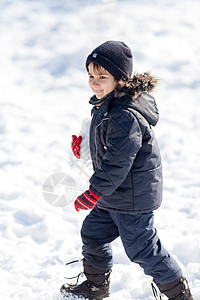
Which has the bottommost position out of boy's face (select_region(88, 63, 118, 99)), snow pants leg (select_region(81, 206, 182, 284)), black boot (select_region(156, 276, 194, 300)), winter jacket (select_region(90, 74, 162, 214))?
black boot (select_region(156, 276, 194, 300))

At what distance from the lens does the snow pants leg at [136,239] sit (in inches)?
80.0

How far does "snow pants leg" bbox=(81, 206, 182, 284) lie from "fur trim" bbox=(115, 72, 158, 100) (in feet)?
1.90

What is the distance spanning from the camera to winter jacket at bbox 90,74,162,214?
1.88 m

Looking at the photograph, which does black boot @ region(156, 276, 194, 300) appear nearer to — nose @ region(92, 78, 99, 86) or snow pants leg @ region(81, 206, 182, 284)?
snow pants leg @ region(81, 206, 182, 284)

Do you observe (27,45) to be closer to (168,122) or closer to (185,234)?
(168,122)

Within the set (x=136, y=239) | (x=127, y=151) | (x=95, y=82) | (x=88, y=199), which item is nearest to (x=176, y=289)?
(x=136, y=239)

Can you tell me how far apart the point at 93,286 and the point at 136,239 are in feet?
1.62

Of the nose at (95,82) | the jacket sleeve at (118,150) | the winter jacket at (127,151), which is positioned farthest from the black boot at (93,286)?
the nose at (95,82)

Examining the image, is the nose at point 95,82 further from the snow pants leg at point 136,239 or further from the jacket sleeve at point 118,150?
the snow pants leg at point 136,239

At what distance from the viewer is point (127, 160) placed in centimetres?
188

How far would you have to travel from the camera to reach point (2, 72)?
252 inches

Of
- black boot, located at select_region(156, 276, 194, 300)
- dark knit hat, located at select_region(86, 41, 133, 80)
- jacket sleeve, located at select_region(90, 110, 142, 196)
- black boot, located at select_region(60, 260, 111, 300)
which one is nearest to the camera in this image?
jacket sleeve, located at select_region(90, 110, 142, 196)

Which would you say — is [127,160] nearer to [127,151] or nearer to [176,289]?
[127,151]

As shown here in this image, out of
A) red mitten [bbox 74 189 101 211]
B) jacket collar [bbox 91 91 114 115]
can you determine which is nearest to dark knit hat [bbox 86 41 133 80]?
jacket collar [bbox 91 91 114 115]
